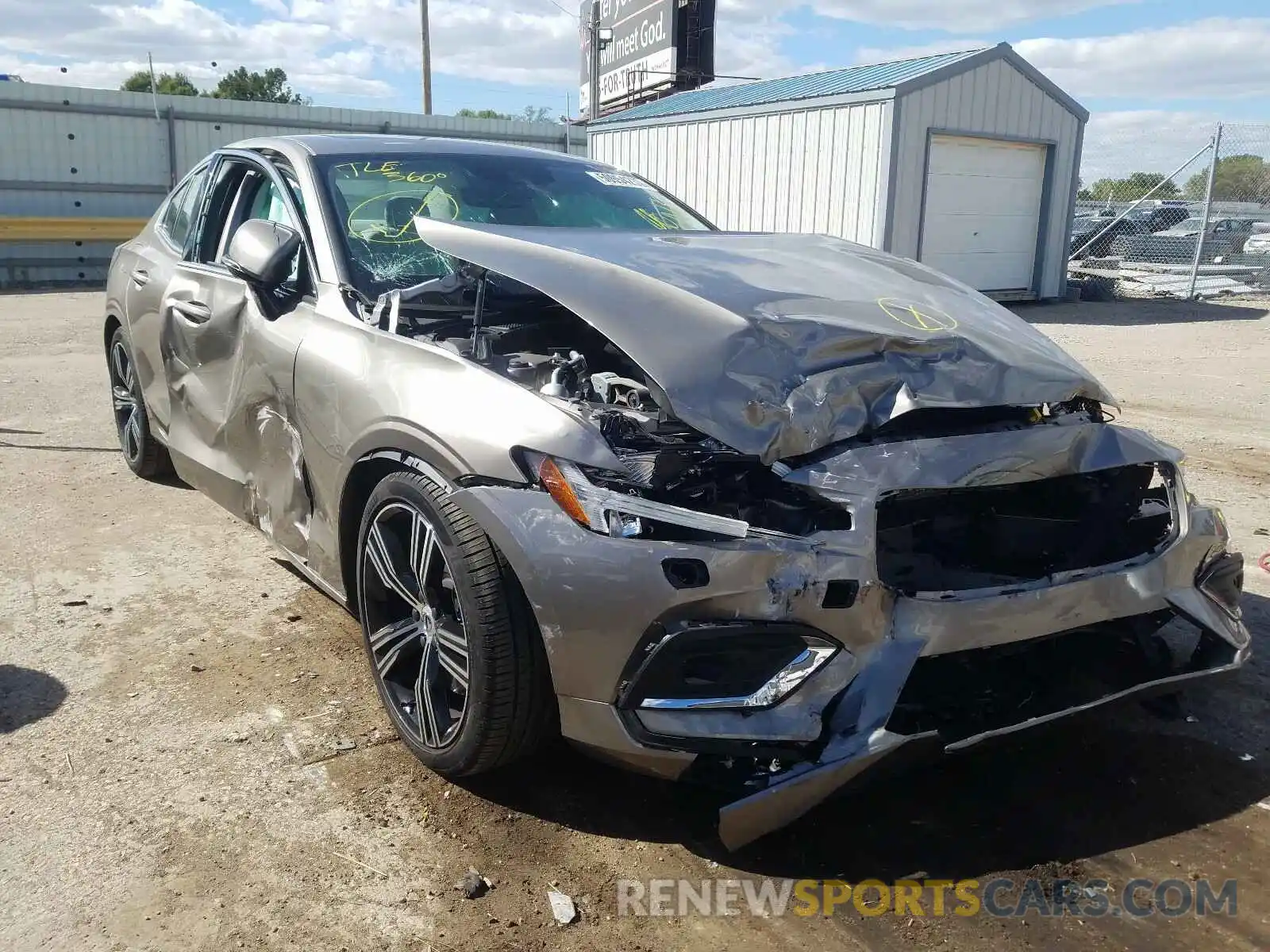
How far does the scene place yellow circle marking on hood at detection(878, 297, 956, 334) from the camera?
2.94 m

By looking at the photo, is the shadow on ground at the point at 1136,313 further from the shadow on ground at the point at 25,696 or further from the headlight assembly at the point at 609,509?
the shadow on ground at the point at 25,696

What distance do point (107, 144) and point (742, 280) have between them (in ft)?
69.8

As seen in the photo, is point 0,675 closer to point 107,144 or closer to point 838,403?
point 838,403

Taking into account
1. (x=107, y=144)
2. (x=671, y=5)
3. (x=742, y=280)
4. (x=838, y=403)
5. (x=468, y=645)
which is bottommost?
(x=468, y=645)

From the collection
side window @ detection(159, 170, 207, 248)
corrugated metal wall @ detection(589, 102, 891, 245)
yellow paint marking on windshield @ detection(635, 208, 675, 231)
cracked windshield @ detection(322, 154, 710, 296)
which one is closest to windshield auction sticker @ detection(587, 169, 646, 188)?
cracked windshield @ detection(322, 154, 710, 296)

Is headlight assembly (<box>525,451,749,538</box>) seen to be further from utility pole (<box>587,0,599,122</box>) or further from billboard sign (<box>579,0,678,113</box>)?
utility pole (<box>587,0,599,122</box>)

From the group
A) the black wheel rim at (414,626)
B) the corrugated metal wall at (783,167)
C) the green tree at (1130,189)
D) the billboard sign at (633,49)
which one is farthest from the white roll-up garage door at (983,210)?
the black wheel rim at (414,626)

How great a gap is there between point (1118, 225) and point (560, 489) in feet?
63.8

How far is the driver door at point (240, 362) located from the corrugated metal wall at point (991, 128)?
1114 cm

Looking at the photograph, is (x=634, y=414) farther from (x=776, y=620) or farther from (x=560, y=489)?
(x=776, y=620)

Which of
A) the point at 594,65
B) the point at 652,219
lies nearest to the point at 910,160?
the point at 652,219

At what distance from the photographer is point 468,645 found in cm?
248

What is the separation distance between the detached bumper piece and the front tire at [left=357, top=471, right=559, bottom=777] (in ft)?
1.90

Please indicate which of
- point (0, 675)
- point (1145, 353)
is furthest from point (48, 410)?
point (1145, 353)
